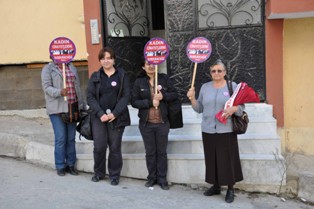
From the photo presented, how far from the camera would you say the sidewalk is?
172 inches

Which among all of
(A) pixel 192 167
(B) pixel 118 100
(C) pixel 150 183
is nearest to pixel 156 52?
(B) pixel 118 100

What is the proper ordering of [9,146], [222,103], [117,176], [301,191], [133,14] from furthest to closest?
[133,14]
[9,146]
[117,176]
[301,191]
[222,103]

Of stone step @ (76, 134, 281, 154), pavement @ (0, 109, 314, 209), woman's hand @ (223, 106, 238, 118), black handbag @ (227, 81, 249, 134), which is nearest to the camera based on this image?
woman's hand @ (223, 106, 238, 118)

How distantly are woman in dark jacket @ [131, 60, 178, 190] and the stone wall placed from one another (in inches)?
150

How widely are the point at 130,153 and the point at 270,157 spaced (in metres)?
1.88

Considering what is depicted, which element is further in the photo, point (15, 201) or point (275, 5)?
point (275, 5)

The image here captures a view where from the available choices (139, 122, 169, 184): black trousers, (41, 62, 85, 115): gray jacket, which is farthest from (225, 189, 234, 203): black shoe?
(41, 62, 85, 115): gray jacket

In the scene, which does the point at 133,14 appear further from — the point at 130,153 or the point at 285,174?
the point at 285,174

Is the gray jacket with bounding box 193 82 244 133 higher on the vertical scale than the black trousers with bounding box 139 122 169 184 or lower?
higher

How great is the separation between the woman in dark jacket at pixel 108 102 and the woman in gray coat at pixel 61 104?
43cm

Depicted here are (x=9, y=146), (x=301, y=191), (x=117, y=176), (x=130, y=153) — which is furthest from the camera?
(x=9, y=146)

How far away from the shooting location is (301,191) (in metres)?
4.71

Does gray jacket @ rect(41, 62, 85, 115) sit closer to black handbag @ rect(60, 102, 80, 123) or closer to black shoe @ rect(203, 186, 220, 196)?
black handbag @ rect(60, 102, 80, 123)

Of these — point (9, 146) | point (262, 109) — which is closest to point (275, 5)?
point (262, 109)
